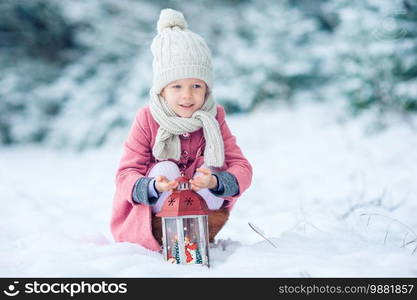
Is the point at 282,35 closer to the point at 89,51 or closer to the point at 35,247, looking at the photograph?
the point at 89,51

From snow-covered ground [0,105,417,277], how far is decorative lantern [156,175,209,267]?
6cm

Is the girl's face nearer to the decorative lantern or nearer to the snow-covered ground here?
the decorative lantern

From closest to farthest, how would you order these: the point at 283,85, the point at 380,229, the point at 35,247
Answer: the point at 35,247 < the point at 380,229 < the point at 283,85

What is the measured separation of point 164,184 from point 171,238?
0.21m

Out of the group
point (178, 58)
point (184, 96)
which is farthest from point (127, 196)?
point (178, 58)

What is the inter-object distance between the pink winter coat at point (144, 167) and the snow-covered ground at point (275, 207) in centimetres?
9

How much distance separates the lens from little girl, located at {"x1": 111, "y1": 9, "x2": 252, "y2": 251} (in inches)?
65.7

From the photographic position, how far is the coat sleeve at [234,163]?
5.59 ft

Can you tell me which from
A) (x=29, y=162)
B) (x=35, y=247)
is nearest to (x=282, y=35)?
(x=29, y=162)

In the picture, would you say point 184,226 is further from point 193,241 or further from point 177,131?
point 177,131

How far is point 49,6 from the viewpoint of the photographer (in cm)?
566

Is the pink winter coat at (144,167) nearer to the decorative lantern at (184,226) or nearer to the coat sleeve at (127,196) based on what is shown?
the coat sleeve at (127,196)

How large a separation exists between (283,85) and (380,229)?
3664mm

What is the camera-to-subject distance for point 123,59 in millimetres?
5859
